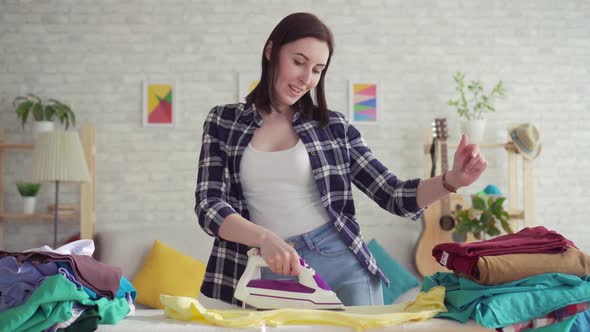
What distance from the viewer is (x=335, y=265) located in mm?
1661

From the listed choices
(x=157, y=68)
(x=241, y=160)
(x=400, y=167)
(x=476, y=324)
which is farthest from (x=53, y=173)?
(x=476, y=324)

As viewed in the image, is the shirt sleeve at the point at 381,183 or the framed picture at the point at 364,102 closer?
the shirt sleeve at the point at 381,183

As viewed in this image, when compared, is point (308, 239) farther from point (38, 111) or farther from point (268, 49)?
point (38, 111)

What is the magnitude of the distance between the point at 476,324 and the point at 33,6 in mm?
4199

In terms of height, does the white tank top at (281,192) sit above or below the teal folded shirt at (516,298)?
above

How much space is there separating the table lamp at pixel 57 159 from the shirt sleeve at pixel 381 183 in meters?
2.71

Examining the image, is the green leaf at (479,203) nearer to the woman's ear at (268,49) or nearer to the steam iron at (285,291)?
the woman's ear at (268,49)

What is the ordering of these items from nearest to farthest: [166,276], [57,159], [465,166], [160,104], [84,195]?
[465,166] → [166,276] → [57,159] → [84,195] → [160,104]

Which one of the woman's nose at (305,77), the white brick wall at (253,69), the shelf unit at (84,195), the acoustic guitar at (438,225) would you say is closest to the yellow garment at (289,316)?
the woman's nose at (305,77)

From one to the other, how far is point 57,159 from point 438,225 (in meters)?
2.43

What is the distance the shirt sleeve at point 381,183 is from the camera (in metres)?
1.68

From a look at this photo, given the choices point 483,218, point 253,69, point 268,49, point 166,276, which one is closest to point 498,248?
point 268,49

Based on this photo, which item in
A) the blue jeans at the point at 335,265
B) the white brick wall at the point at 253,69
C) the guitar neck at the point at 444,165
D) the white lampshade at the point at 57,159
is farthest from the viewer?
the white brick wall at the point at 253,69

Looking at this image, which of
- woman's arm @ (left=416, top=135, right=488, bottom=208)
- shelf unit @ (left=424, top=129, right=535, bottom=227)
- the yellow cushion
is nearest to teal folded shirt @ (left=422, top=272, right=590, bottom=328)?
woman's arm @ (left=416, top=135, right=488, bottom=208)
